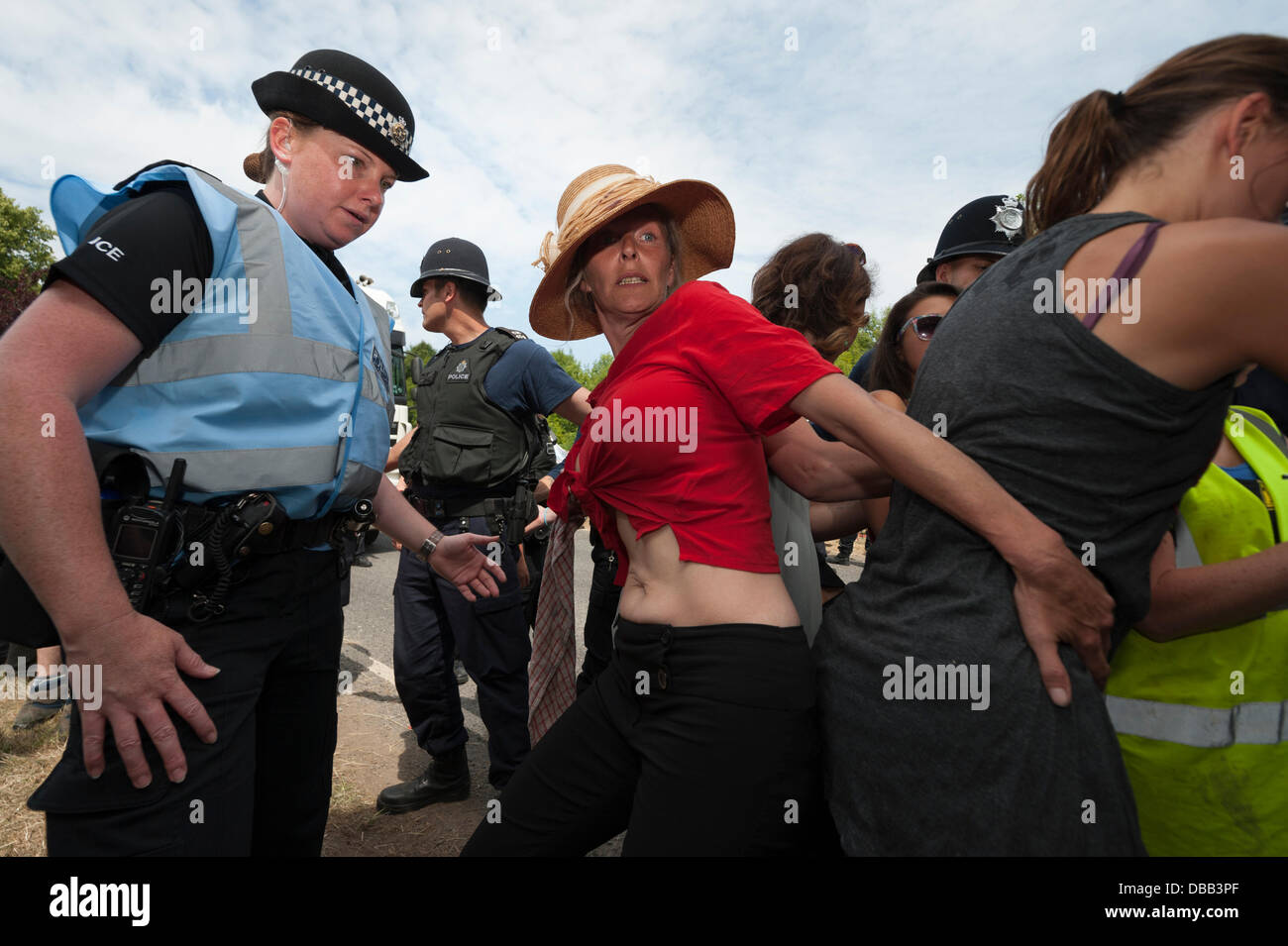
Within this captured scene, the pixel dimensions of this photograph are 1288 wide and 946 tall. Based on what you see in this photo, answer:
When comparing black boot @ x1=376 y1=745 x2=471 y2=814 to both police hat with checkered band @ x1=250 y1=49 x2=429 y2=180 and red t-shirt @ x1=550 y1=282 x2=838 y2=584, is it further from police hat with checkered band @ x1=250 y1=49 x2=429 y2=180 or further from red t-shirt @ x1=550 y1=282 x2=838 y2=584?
police hat with checkered band @ x1=250 y1=49 x2=429 y2=180

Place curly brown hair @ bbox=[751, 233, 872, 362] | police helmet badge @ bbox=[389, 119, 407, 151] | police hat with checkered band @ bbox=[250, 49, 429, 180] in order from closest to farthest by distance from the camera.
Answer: police hat with checkered band @ bbox=[250, 49, 429, 180] → police helmet badge @ bbox=[389, 119, 407, 151] → curly brown hair @ bbox=[751, 233, 872, 362]

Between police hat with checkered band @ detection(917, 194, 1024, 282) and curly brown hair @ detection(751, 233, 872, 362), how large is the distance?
70cm

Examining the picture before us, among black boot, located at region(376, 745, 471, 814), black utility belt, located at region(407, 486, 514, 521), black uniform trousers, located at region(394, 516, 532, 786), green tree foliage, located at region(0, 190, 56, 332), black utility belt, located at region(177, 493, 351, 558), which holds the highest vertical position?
green tree foliage, located at region(0, 190, 56, 332)

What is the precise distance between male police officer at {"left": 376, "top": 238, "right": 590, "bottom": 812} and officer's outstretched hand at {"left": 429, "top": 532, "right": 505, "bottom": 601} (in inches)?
45.1

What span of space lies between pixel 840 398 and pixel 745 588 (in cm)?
47

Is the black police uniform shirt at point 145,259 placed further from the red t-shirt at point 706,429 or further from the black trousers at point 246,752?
the red t-shirt at point 706,429

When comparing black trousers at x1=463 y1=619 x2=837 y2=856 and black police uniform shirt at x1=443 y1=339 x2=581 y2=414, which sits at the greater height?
black police uniform shirt at x1=443 y1=339 x2=581 y2=414

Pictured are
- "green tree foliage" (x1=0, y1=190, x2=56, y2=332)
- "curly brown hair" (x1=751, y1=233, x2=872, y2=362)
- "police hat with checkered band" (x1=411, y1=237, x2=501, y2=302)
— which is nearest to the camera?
"curly brown hair" (x1=751, y1=233, x2=872, y2=362)

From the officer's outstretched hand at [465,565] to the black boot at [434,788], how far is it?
1.72 metres

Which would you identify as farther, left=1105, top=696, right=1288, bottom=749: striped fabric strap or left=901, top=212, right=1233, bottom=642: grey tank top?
left=1105, top=696, right=1288, bottom=749: striped fabric strap

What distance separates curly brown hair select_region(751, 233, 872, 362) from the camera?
2.86m

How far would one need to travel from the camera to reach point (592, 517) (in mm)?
1794

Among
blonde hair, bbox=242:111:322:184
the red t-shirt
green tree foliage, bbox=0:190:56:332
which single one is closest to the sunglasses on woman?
the red t-shirt
